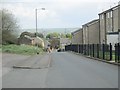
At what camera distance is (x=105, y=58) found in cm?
3328

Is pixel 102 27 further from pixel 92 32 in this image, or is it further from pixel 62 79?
pixel 62 79

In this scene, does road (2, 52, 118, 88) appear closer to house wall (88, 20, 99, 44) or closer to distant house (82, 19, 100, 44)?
house wall (88, 20, 99, 44)

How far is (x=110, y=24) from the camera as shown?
69125mm

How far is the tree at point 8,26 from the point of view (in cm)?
6819

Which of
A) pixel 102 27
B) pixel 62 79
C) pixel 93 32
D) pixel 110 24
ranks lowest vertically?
pixel 62 79

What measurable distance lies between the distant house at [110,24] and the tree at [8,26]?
18.9m

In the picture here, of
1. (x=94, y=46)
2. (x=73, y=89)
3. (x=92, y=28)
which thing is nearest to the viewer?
(x=73, y=89)

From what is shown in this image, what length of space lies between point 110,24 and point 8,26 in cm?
2095

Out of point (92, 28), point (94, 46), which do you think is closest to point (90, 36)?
point (92, 28)

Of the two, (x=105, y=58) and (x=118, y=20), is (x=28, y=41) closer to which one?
(x=118, y=20)

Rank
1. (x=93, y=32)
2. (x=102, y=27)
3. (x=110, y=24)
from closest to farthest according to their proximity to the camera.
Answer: (x=110, y=24) < (x=102, y=27) < (x=93, y=32)

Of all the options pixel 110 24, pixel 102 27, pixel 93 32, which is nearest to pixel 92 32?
pixel 93 32

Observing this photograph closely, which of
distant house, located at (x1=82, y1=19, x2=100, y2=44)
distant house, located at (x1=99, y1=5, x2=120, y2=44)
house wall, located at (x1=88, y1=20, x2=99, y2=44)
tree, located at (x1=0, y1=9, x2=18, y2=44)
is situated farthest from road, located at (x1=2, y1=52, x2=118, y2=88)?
distant house, located at (x1=82, y1=19, x2=100, y2=44)

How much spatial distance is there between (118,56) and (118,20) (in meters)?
37.1
